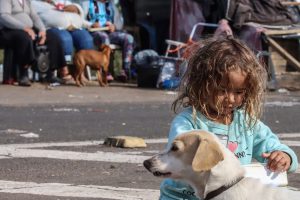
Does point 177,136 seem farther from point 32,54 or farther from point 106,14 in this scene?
point 106,14

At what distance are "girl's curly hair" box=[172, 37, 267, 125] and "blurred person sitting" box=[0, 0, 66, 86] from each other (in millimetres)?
11004

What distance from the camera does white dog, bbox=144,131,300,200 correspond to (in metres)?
4.20

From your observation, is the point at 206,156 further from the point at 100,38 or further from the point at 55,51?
the point at 100,38

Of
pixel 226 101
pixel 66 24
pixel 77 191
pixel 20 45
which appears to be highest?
pixel 226 101

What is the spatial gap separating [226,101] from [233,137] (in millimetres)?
220

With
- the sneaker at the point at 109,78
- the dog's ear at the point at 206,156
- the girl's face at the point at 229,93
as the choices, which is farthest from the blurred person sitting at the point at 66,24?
the dog's ear at the point at 206,156

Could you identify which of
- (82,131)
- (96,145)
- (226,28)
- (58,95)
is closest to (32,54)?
(58,95)

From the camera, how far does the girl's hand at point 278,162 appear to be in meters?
4.77

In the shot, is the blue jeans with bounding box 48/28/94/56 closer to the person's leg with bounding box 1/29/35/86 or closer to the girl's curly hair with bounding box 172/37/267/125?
the person's leg with bounding box 1/29/35/86

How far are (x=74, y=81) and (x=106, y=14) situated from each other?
187 cm

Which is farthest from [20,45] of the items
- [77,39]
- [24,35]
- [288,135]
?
[288,135]

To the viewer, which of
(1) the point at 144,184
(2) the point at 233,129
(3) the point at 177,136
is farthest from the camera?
(1) the point at 144,184

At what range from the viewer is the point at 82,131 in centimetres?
1072

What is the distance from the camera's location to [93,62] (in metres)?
17.2
